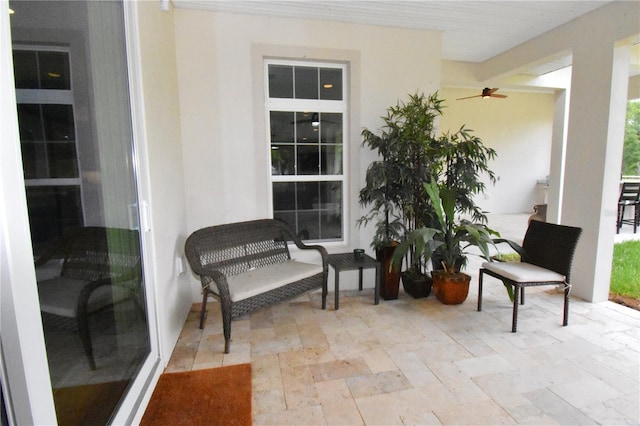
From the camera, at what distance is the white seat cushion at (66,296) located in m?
1.02

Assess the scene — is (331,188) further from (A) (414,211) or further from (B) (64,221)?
(B) (64,221)

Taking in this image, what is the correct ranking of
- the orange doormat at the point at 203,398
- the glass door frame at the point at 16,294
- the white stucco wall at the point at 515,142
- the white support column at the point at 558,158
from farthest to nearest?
the white stucco wall at the point at 515,142
the white support column at the point at 558,158
the orange doormat at the point at 203,398
the glass door frame at the point at 16,294

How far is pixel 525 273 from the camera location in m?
2.61

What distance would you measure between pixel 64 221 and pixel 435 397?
6.69ft

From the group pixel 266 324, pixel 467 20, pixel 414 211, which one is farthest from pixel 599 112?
pixel 266 324

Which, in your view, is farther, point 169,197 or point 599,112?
point 599,112

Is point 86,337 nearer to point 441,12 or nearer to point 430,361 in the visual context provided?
point 430,361

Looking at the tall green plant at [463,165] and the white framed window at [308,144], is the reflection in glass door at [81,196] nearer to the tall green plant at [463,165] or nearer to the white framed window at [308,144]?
the white framed window at [308,144]

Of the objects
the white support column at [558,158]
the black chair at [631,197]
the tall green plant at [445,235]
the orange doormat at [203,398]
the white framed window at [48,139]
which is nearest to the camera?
the white framed window at [48,139]

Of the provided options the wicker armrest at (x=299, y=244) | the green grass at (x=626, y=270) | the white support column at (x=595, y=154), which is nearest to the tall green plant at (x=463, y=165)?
the white support column at (x=595, y=154)

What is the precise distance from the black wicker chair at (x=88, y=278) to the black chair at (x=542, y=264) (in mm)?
2760

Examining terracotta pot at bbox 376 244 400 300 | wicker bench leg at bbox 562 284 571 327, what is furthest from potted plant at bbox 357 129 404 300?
wicker bench leg at bbox 562 284 571 327

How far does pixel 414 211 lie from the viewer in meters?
3.21

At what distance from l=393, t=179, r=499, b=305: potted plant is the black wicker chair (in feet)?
6.87
